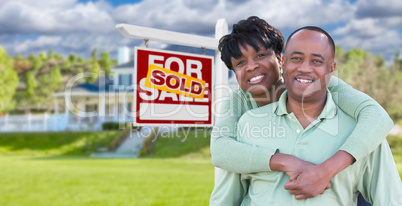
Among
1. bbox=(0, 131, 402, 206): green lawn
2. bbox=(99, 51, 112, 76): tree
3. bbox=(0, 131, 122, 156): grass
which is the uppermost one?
bbox=(99, 51, 112, 76): tree

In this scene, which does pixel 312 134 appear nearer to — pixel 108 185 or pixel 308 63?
pixel 308 63

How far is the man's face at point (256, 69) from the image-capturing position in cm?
229

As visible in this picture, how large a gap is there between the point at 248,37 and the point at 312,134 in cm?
65

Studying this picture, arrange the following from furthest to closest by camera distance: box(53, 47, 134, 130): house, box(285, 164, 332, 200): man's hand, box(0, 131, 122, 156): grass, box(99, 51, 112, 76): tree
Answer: box(99, 51, 112, 76): tree < box(53, 47, 134, 130): house < box(0, 131, 122, 156): grass < box(285, 164, 332, 200): man's hand

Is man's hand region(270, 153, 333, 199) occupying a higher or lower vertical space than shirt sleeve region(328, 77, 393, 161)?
lower

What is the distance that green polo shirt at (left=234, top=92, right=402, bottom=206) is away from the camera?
74.8 inches

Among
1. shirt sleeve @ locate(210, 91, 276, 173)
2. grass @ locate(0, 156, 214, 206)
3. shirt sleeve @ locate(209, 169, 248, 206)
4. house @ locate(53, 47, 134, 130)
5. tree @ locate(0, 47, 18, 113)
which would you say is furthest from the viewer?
tree @ locate(0, 47, 18, 113)

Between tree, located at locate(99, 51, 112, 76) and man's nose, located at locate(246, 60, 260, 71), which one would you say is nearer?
man's nose, located at locate(246, 60, 260, 71)

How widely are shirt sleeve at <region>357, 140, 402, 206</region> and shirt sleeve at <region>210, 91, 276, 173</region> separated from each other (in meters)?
0.46

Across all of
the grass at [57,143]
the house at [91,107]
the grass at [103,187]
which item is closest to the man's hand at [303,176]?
the grass at [103,187]

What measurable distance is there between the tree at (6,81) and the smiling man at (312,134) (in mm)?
36496

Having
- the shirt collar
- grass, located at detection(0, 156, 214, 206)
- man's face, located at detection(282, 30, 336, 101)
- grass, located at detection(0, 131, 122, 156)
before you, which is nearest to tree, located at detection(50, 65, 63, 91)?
grass, located at detection(0, 131, 122, 156)

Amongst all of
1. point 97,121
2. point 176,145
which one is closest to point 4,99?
point 97,121

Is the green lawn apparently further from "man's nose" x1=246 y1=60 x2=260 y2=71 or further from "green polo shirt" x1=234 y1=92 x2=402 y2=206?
"green polo shirt" x1=234 y1=92 x2=402 y2=206
